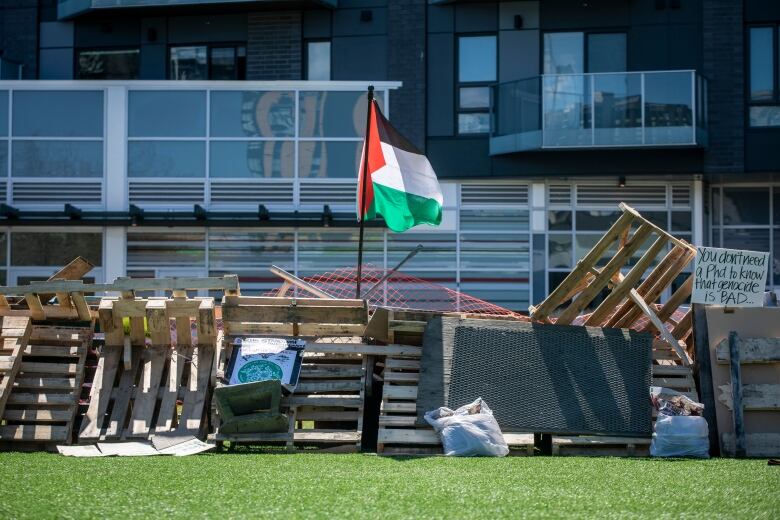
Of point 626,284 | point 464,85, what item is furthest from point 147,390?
point 464,85

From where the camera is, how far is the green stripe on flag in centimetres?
1502

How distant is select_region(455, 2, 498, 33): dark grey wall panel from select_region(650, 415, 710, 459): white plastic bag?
57.1 ft

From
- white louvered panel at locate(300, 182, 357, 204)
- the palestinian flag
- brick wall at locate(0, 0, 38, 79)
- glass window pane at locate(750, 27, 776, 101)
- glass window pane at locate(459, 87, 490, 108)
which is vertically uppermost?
brick wall at locate(0, 0, 38, 79)

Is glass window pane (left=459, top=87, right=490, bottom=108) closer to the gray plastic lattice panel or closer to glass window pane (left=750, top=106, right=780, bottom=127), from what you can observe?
glass window pane (left=750, top=106, right=780, bottom=127)

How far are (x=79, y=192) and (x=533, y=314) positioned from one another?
52.8 feet

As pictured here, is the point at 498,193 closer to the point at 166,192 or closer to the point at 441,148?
the point at 441,148

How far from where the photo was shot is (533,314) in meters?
13.6

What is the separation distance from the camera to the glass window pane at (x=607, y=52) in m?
27.5

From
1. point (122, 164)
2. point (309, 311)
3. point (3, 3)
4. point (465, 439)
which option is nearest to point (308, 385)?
point (309, 311)

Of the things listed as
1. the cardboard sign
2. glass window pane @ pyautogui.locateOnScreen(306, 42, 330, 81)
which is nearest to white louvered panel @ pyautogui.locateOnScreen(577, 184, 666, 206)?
glass window pane @ pyautogui.locateOnScreen(306, 42, 330, 81)

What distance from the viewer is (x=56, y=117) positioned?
2673cm

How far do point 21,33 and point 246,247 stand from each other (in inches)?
332

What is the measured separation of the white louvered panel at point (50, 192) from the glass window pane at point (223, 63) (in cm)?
455

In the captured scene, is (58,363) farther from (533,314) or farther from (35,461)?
(533,314)
